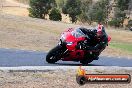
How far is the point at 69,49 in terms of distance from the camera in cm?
1534

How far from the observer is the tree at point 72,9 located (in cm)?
8094

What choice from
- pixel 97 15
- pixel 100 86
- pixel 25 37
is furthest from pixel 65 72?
pixel 97 15

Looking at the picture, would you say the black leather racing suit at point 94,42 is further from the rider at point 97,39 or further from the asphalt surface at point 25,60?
the asphalt surface at point 25,60

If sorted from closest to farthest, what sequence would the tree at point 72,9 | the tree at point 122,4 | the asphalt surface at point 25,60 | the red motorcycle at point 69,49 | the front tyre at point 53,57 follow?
the asphalt surface at point 25,60 < the front tyre at point 53,57 < the red motorcycle at point 69,49 < the tree at point 72,9 < the tree at point 122,4

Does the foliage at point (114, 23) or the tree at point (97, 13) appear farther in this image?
the tree at point (97, 13)

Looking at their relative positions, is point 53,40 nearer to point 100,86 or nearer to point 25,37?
point 25,37

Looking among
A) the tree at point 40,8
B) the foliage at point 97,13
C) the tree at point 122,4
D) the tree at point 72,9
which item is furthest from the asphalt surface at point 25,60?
the tree at point 122,4

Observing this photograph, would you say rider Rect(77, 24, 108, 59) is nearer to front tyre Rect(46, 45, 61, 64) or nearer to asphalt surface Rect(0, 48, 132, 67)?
asphalt surface Rect(0, 48, 132, 67)

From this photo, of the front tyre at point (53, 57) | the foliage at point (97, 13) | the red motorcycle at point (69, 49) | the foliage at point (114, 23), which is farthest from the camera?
the foliage at point (97, 13)

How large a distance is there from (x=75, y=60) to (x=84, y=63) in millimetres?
373

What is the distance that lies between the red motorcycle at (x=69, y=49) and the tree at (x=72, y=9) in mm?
62658

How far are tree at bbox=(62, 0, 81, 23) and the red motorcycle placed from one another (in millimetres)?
62658

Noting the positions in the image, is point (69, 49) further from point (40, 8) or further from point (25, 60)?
point (40, 8)

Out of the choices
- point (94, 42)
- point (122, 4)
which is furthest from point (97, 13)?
point (94, 42)
